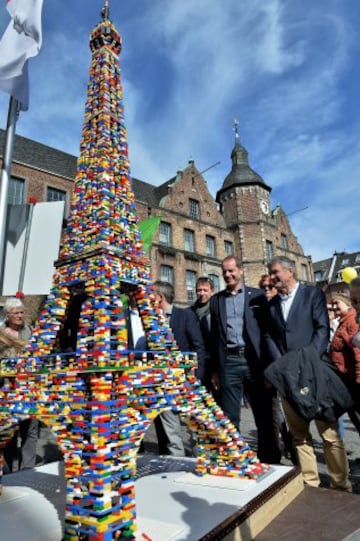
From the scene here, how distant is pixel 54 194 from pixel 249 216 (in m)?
15.6

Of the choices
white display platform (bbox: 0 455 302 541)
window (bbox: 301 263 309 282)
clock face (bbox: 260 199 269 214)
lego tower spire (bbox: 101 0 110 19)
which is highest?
clock face (bbox: 260 199 269 214)

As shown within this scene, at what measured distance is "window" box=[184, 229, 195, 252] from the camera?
24.0 meters

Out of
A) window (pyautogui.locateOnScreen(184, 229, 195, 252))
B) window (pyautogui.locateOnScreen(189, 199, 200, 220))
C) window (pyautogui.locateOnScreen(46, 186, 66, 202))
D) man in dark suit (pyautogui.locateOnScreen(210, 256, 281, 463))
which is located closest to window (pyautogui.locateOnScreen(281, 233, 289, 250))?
window (pyautogui.locateOnScreen(189, 199, 200, 220))

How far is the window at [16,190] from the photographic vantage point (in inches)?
651

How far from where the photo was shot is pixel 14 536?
72.2 inches

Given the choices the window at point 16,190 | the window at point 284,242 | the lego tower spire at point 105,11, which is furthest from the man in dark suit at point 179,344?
the window at point 284,242

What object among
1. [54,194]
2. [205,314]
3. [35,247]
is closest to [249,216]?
[54,194]

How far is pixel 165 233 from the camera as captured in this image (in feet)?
75.6

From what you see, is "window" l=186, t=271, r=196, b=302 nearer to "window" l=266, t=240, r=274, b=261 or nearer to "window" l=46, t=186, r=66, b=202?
"window" l=266, t=240, r=274, b=261

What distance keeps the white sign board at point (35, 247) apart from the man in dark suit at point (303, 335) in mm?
2594

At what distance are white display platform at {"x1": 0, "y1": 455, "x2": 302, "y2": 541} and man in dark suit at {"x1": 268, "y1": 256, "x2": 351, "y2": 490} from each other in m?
0.63

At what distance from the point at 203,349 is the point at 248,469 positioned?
1.87 m

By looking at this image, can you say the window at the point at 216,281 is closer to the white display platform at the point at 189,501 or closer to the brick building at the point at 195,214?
the brick building at the point at 195,214

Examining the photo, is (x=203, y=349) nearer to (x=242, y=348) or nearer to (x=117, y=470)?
(x=242, y=348)
